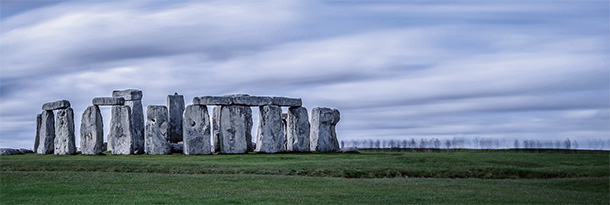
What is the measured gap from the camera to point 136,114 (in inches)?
1865

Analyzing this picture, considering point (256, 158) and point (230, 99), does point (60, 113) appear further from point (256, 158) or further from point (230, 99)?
point (256, 158)

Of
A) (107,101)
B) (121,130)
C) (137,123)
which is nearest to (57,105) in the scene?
(107,101)

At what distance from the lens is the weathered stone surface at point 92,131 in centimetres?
4616

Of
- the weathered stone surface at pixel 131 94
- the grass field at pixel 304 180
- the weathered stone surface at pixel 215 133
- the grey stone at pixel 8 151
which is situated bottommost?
the grass field at pixel 304 180

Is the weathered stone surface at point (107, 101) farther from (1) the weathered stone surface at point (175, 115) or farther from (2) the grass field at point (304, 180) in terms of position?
(2) the grass field at point (304, 180)

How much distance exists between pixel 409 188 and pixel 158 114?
22.0 metres

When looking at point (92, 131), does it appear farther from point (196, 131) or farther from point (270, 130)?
point (270, 130)

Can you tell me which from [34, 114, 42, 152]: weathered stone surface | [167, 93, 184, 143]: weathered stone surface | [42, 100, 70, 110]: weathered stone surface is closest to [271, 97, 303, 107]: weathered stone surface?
[167, 93, 184, 143]: weathered stone surface

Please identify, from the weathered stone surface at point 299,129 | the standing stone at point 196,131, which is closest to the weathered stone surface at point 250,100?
the standing stone at point 196,131

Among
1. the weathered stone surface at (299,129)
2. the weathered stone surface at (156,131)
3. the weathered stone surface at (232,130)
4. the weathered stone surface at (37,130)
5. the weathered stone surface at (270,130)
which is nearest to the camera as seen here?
the weathered stone surface at (156,131)

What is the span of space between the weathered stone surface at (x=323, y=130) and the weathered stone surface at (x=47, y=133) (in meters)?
17.7

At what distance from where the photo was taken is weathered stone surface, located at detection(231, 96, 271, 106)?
152ft

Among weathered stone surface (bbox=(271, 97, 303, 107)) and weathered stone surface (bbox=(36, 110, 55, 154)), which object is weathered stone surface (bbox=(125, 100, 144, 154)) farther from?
weathered stone surface (bbox=(271, 97, 303, 107))

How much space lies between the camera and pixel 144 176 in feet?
103
